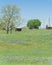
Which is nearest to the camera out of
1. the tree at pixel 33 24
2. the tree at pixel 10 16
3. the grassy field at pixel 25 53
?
the grassy field at pixel 25 53

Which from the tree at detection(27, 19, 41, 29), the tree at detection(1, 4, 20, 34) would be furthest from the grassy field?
the tree at detection(27, 19, 41, 29)

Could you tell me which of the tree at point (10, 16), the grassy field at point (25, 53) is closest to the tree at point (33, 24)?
the tree at point (10, 16)

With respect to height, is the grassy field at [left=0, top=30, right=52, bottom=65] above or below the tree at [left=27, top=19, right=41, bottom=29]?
above

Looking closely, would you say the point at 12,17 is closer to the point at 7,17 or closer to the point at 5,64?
the point at 7,17

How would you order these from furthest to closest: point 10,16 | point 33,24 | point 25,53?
point 33,24 < point 10,16 < point 25,53

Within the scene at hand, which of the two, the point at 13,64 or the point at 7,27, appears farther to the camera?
the point at 7,27

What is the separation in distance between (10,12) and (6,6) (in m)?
3.95

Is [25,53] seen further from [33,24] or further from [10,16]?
[33,24]

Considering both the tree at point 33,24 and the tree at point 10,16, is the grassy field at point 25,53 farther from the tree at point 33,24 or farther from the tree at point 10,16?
the tree at point 33,24

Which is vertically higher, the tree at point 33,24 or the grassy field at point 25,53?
the grassy field at point 25,53

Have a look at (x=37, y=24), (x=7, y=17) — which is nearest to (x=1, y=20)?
(x=7, y=17)

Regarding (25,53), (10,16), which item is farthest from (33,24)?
(25,53)

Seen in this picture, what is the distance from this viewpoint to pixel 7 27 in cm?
8100

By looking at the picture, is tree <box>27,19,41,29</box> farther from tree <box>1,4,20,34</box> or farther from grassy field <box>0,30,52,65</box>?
grassy field <box>0,30,52,65</box>
